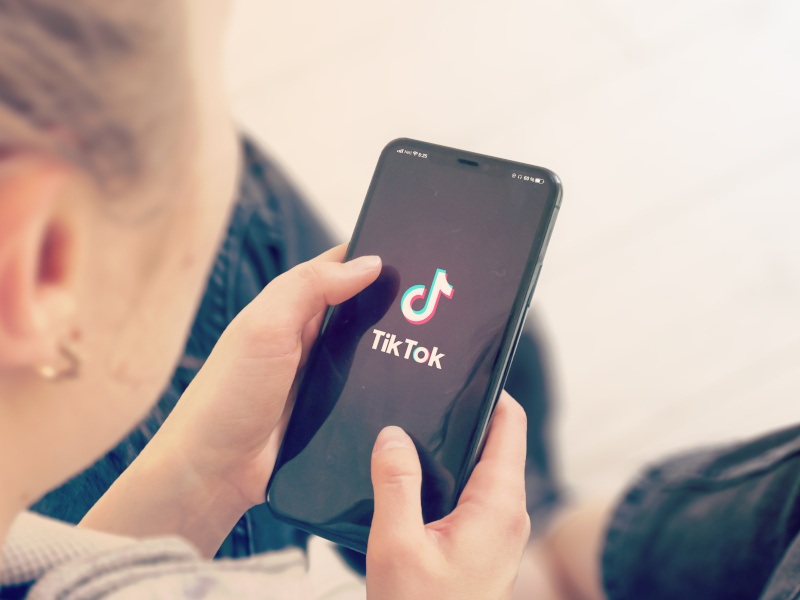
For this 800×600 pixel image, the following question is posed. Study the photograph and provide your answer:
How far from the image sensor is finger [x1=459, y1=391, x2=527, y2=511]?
14.6 inches

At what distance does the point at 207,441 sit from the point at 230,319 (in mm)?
66

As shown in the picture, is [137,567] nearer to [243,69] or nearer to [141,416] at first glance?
[141,416]

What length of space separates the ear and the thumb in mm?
160

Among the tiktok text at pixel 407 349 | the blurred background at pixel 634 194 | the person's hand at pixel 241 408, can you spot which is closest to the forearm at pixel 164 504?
the person's hand at pixel 241 408

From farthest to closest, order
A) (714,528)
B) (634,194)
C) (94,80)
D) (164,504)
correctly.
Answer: (634,194) < (714,528) < (164,504) < (94,80)

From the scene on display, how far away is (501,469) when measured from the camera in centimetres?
37

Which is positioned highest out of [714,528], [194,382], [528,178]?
[528,178]

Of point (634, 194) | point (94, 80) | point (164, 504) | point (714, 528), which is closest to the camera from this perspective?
point (94, 80)

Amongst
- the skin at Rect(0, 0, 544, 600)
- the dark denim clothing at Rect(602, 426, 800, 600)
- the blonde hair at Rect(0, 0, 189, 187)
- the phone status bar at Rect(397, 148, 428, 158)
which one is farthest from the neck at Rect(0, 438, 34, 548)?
the dark denim clothing at Rect(602, 426, 800, 600)

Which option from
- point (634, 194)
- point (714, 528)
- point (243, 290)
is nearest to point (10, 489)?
point (243, 290)

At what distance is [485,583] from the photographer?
0.36 metres

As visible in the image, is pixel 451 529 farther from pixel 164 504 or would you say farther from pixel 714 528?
pixel 714 528

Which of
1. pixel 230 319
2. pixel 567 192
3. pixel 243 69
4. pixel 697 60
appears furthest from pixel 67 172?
pixel 697 60

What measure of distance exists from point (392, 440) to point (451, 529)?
51 mm
